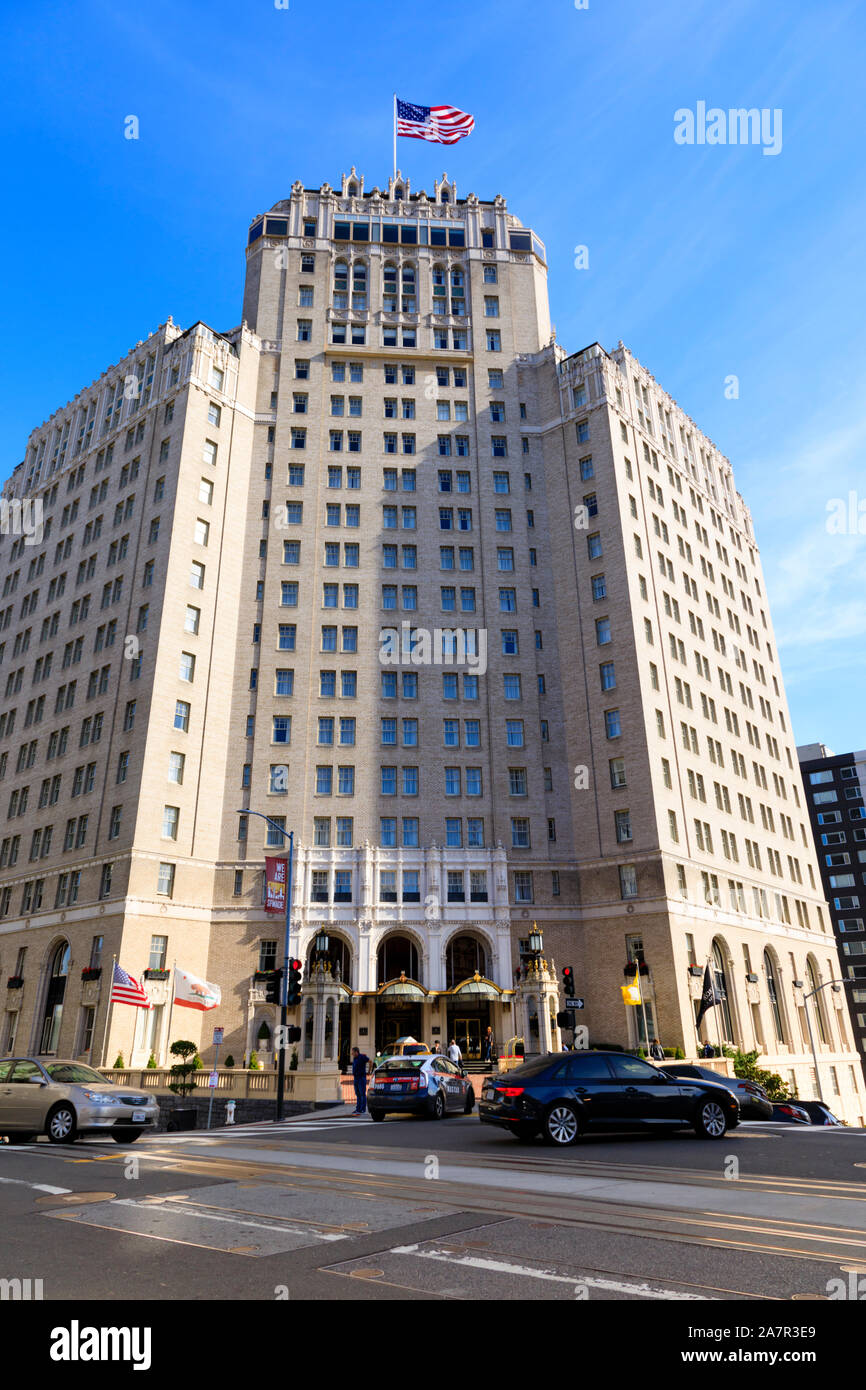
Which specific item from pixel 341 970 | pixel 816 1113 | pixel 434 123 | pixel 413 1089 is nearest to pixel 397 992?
pixel 341 970

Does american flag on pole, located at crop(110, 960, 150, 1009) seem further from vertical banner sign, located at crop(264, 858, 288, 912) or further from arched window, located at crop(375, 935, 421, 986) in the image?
arched window, located at crop(375, 935, 421, 986)

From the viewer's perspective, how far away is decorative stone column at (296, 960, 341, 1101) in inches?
1235

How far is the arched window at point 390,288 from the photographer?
65.9m

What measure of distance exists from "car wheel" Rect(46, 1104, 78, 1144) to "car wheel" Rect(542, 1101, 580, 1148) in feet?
29.3

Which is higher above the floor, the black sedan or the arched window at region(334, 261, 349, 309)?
the arched window at region(334, 261, 349, 309)

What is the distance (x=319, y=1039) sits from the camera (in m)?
37.9

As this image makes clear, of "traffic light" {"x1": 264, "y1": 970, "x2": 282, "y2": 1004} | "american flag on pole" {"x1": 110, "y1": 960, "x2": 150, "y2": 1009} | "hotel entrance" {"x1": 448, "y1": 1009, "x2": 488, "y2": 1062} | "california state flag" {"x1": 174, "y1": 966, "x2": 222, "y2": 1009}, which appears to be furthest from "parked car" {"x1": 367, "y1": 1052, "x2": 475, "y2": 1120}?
"hotel entrance" {"x1": 448, "y1": 1009, "x2": 488, "y2": 1062}

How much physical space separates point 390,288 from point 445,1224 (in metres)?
68.3

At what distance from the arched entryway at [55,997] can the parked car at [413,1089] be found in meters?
31.1

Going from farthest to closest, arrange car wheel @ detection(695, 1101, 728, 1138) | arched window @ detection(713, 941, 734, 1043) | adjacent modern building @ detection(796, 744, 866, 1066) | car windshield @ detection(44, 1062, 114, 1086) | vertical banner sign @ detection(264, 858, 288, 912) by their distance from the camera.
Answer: adjacent modern building @ detection(796, 744, 866, 1066) < arched window @ detection(713, 941, 734, 1043) < vertical banner sign @ detection(264, 858, 288, 912) < car windshield @ detection(44, 1062, 114, 1086) < car wheel @ detection(695, 1101, 728, 1138)

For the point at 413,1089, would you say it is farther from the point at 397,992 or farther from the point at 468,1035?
the point at 468,1035

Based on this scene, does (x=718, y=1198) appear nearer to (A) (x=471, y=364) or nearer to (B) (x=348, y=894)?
(B) (x=348, y=894)

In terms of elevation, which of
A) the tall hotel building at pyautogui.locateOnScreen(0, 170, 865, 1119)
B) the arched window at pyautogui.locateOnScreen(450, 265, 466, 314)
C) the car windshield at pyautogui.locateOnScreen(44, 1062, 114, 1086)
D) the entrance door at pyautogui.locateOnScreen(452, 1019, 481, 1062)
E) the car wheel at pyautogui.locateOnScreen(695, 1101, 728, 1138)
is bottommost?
the car wheel at pyautogui.locateOnScreen(695, 1101, 728, 1138)
